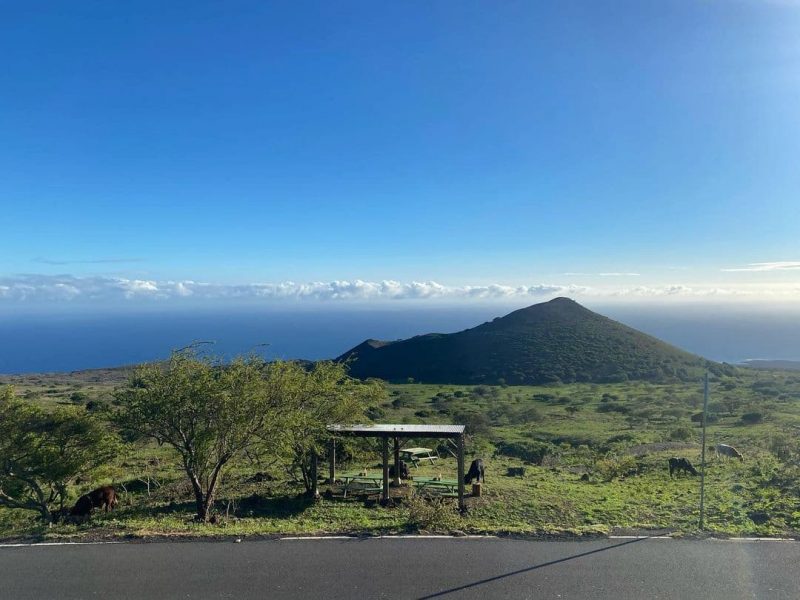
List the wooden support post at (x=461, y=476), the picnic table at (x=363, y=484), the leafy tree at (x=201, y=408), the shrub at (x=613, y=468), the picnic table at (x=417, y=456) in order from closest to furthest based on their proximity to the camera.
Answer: the leafy tree at (x=201, y=408) < the wooden support post at (x=461, y=476) < the picnic table at (x=363, y=484) < the picnic table at (x=417, y=456) < the shrub at (x=613, y=468)

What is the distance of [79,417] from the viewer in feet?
42.2

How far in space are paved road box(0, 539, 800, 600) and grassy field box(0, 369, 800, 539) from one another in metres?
0.77

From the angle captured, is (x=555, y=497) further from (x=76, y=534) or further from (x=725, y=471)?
(x=76, y=534)

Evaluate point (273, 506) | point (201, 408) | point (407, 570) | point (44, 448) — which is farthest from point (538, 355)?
point (407, 570)

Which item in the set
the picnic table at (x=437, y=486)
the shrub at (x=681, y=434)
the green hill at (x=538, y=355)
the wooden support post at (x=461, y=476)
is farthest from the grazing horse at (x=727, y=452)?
the green hill at (x=538, y=355)

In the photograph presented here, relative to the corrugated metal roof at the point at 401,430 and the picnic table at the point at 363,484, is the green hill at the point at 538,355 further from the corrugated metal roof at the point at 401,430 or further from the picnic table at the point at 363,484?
the corrugated metal roof at the point at 401,430

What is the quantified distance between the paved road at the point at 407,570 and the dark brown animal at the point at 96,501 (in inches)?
183

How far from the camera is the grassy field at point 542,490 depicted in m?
10.2

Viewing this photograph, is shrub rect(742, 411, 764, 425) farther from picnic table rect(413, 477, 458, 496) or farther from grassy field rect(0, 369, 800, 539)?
picnic table rect(413, 477, 458, 496)

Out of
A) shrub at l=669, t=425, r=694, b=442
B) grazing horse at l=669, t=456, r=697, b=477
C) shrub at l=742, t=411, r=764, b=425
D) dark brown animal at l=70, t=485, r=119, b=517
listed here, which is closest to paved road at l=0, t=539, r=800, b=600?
dark brown animal at l=70, t=485, r=119, b=517

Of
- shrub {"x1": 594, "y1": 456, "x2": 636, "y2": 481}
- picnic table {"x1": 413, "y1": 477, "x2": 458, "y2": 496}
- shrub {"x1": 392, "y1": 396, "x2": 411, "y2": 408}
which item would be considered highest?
picnic table {"x1": 413, "y1": 477, "x2": 458, "y2": 496}

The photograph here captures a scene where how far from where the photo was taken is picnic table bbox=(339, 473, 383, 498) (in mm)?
14555

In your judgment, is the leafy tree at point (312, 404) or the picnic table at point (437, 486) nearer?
the leafy tree at point (312, 404)

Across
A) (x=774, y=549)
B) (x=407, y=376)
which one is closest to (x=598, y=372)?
(x=407, y=376)
